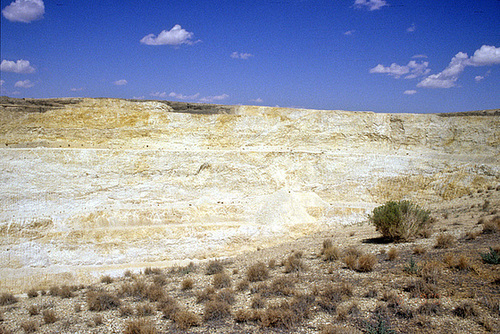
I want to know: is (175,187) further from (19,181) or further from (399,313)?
(399,313)

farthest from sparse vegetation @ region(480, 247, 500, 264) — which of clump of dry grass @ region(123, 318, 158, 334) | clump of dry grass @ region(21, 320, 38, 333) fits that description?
clump of dry grass @ region(21, 320, 38, 333)

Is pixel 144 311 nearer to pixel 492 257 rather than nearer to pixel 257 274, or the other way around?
pixel 257 274

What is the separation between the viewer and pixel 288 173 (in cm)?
1936

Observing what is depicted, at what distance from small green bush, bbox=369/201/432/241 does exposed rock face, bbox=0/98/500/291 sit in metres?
6.10

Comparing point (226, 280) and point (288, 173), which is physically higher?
point (288, 173)

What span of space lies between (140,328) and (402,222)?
804 cm

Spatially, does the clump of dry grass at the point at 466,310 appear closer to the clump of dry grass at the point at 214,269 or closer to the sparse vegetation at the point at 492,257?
the sparse vegetation at the point at 492,257

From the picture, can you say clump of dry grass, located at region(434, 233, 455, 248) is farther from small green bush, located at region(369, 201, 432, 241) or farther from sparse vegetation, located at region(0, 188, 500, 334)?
small green bush, located at region(369, 201, 432, 241)

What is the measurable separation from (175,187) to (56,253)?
19.0ft

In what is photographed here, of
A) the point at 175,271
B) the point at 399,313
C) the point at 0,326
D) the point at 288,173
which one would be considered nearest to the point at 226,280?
the point at 175,271

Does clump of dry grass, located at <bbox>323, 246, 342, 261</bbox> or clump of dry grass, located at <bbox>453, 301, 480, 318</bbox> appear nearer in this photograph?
clump of dry grass, located at <bbox>453, 301, 480, 318</bbox>

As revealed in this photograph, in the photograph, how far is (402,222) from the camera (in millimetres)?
10617

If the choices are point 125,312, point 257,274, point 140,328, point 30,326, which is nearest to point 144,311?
point 125,312

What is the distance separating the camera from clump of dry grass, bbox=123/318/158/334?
6.22m
